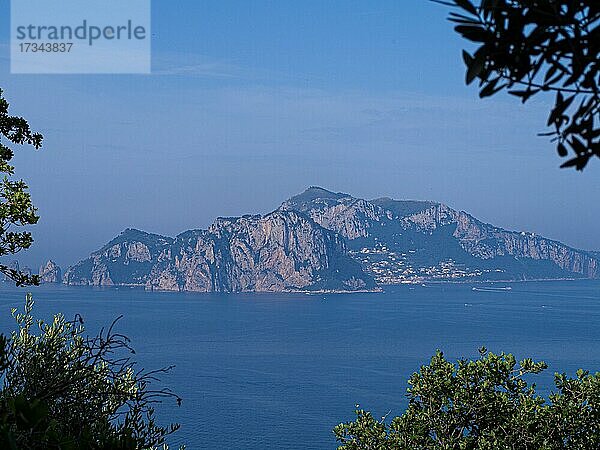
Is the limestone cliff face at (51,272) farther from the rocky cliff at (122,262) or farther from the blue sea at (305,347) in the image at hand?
the blue sea at (305,347)

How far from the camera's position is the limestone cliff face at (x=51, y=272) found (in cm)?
17212

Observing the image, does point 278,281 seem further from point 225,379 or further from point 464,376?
point 464,376

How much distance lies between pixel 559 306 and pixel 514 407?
336 ft

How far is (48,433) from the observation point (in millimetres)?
2605

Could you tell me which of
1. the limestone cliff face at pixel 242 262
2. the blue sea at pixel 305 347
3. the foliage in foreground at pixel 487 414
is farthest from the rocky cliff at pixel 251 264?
the foliage in foreground at pixel 487 414

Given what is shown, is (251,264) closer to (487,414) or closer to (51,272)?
(51,272)

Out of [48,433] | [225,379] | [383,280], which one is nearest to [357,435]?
[48,433]

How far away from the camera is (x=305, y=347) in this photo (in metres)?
68.2

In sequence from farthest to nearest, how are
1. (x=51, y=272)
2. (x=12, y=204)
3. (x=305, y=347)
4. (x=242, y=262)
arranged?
(x=51, y=272)
(x=242, y=262)
(x=305, y=347)
(x=12, y=204)

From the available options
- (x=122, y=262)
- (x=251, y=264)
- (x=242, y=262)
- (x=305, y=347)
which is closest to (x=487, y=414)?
(x=305, y=347)

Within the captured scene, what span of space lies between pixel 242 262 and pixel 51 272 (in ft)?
152

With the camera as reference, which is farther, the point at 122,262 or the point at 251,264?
the point at 122,262

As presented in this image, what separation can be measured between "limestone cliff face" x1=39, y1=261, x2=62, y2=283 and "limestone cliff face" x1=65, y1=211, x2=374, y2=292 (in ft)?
13.6

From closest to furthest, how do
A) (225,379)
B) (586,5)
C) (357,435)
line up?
1. (586,5)
2. (357,435)
3. (225,379)
